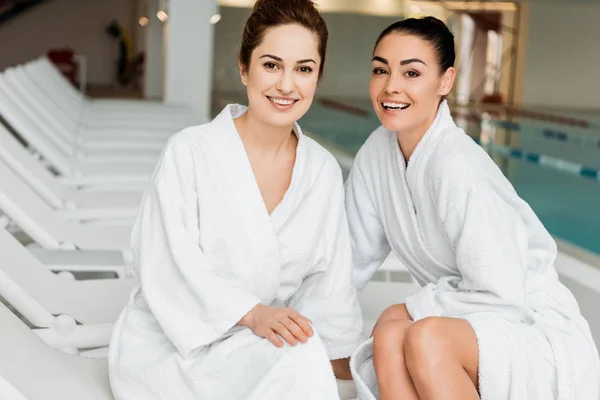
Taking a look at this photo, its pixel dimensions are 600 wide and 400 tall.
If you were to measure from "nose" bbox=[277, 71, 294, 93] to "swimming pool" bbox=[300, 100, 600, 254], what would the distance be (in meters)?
3.45

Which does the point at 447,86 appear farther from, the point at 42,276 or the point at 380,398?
the point at 42,276

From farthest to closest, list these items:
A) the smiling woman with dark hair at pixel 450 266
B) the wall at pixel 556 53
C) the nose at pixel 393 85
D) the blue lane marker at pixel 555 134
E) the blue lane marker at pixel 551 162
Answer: the wall at pixel 556 53, the blue lane marker at pixel 555 134, the blue lane marker at pixel 551 162, the nose at pixel 393 85, the smiling woman with dark hair at pixel 450 266

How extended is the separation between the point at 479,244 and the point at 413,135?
0.33 metres

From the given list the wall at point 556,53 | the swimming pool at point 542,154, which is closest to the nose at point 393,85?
the swimming pool at point 542,154

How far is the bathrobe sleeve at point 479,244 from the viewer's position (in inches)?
68.2

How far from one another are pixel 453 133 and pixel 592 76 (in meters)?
15.3

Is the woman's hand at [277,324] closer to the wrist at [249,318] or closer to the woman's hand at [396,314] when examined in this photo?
the wrist at [249,318]

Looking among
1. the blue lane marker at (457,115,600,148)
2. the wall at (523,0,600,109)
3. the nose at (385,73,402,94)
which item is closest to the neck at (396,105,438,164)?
the nose at (385,73,402,94)

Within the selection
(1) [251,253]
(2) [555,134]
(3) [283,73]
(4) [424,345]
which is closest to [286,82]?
(3) [283,73]

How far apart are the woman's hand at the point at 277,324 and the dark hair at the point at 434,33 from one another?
683 millimetres

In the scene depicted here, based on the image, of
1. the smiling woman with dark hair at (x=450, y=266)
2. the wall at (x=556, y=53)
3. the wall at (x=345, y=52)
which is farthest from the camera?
the wall at (x=556, y=53)

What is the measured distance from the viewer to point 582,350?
1.77 metres

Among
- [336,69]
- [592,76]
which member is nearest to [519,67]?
[592,76]

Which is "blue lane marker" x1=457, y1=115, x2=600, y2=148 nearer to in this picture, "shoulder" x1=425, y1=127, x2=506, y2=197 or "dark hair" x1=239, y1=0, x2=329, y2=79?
"shoulder" x1=425, y1=127, x2=506, y2=197
